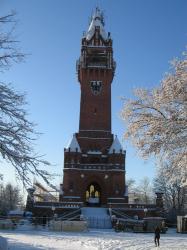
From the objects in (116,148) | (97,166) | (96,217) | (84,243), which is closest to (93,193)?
(97,166)

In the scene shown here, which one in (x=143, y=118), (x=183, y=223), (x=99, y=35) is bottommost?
(x=183, y=223)

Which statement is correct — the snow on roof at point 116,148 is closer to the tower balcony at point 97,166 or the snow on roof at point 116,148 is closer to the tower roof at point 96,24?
the tower balcony at point 97,166

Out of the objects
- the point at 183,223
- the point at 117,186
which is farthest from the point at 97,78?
the point at 183,223

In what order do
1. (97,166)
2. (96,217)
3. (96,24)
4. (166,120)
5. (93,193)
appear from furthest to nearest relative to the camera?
(96,24), (93,193), (97,166), (96,217), (166,120)

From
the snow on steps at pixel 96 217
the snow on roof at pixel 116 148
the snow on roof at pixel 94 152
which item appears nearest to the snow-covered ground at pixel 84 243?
the snow on steps at pixel 96 217

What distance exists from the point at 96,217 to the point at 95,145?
13.1 metres

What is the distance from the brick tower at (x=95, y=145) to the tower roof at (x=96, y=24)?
0.21m

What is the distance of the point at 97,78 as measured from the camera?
6406 cm

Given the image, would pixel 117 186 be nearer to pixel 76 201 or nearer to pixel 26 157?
pixel 76 201

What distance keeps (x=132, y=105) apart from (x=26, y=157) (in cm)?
1068

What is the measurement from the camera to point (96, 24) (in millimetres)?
70000

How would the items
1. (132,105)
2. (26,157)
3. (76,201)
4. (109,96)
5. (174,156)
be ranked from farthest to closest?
(109,96) → (76,201) → (132,105) → (174,156) → (26,157)

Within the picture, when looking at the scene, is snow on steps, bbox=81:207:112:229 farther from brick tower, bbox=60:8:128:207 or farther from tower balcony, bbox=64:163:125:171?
tower balcony, bbox=64:163:125:171

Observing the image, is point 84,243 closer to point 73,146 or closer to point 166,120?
point 166,120
